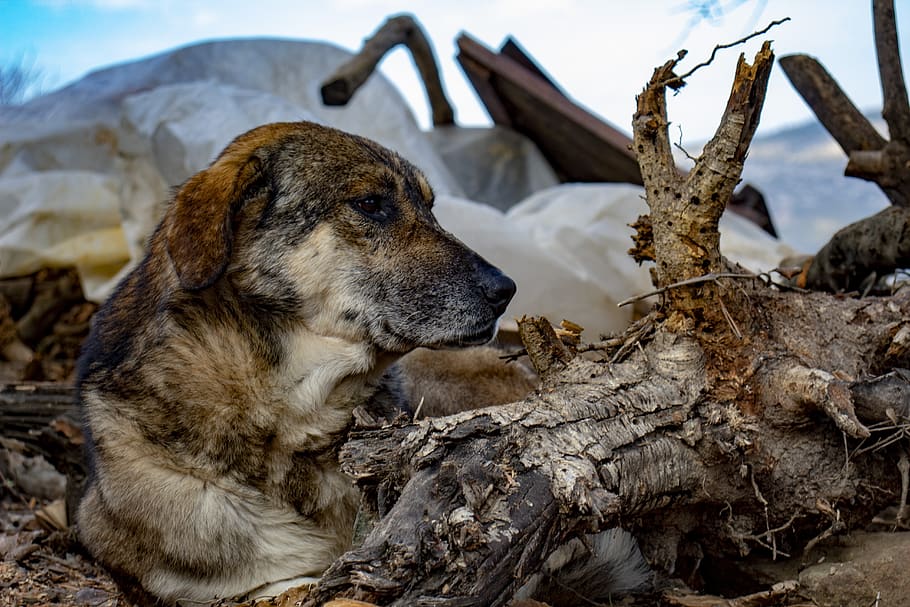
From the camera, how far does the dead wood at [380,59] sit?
18.5ft

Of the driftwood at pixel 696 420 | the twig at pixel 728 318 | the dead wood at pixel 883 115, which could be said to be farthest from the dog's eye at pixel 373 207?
the dead wood at pixel 883 115

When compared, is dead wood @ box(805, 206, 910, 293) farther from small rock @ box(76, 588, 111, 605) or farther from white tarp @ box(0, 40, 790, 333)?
small rock @ box(76, 588, 111, 605)

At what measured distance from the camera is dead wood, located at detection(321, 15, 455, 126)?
5.63 metres

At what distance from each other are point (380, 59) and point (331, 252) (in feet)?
12.4

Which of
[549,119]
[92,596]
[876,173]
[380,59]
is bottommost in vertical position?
[92,596]

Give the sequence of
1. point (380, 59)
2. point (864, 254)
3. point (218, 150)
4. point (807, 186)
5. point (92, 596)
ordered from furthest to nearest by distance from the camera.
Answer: point (807, 186), point (380, 59), point (218, 150), point (864, 254), point (92, 596)

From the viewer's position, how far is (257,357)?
8.29ft

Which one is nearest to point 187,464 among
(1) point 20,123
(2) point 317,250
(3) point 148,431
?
(3) point 148,431

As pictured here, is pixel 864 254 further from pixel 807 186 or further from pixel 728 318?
pixel 807 186

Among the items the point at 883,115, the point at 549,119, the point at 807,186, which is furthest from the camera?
the point at 807,186

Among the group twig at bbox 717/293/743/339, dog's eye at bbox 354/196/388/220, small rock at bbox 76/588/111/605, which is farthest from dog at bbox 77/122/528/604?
twig at bbox 717/293/743/339

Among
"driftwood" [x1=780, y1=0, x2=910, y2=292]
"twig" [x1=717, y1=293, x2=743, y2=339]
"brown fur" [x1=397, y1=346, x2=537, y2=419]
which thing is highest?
"driftwood" [x1=780, y1=0, x2=910, y2=292]

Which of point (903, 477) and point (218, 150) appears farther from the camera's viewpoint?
point (218, 150)

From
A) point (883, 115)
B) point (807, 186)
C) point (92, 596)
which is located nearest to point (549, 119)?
point (883, 115)
